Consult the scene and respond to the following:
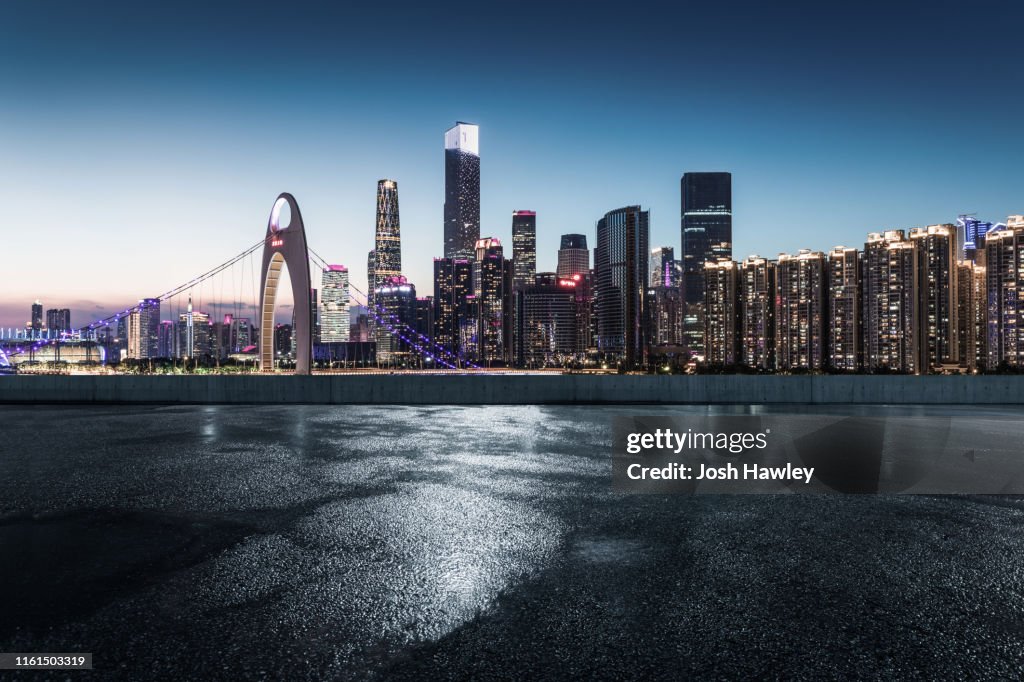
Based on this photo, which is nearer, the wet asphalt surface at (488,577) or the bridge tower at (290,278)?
the wet asphalt surface at (488,577)

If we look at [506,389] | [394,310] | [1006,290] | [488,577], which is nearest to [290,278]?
[506,389]

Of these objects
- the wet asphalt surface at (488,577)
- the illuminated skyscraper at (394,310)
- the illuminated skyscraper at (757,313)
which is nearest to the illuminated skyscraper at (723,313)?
the illuminated skyscraper at (757,313)

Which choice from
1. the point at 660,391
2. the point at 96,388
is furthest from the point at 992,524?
the point at 96,388

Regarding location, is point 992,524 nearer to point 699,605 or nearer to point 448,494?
point 699,605

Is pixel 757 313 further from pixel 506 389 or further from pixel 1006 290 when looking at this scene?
pixel 506 389

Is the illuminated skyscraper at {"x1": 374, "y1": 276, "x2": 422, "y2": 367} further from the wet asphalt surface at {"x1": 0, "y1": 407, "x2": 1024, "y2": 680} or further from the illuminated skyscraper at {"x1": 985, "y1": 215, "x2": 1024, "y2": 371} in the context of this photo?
the wet asphalt surface at {"x1": 0, "y1": 407, "x2": 1024, "y2": 680}

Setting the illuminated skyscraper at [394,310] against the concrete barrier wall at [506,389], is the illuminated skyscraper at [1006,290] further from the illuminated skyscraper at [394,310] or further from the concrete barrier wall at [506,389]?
the illuminated skyscraper at [394,310]

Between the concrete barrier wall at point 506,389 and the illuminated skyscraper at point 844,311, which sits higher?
the illuminated skyscraper at point 844,311

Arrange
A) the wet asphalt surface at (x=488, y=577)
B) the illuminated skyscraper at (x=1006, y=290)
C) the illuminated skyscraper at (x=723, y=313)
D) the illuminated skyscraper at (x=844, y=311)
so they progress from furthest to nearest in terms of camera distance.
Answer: the illuminated skyscraper at (x=723, y=313) → the illuminated skyscraper at (x=844, y=311) → the illuminated skyscraper at (x=1006, y=290) → the wet asphalt surface at (x=488, y=577)
